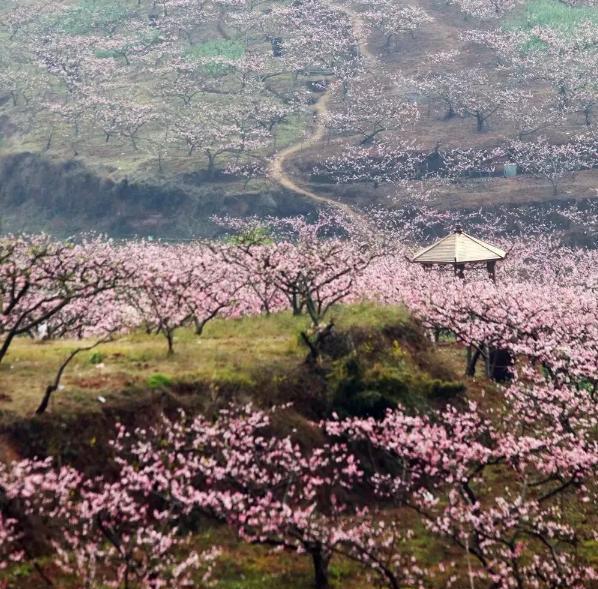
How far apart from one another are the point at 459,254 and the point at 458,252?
0.13 metres

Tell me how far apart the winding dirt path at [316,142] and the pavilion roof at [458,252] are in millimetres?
29786

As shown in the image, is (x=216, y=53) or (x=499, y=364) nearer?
(x=499, y=364)

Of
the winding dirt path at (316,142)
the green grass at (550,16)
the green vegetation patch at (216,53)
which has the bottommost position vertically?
the winding dirt path at (316,142)

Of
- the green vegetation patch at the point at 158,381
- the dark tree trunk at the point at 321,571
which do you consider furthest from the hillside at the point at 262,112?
the dark tree trunk at the point at 321,571

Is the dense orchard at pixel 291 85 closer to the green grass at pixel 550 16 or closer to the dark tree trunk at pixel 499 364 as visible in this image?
the green grass at pixel 550 16

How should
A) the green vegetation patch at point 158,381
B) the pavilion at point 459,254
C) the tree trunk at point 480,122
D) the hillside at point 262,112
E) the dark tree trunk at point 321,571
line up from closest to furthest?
the dark tree trunk at point 321,571 < the green vegetation patch at point 158,381 < the pavilion at point 459,254 < the hillside at point 262,112 < the tree trunk at point 480,122

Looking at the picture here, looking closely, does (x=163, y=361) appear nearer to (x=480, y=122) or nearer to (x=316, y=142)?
(x=316, y=142)

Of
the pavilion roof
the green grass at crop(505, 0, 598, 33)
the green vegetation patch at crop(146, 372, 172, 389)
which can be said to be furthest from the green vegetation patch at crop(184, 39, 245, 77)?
the green vegetation patch at crop(146, 372, 172, 389)

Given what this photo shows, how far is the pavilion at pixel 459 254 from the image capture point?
2625cm

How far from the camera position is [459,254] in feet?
86.5

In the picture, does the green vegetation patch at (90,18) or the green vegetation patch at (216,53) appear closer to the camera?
the green vegetation patch at (216,53)

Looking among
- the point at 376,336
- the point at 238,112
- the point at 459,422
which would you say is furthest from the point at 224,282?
the point at 238,112

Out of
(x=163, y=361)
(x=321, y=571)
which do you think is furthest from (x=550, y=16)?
Result: (x=321, y=571)

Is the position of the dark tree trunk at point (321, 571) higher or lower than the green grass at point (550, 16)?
lower
